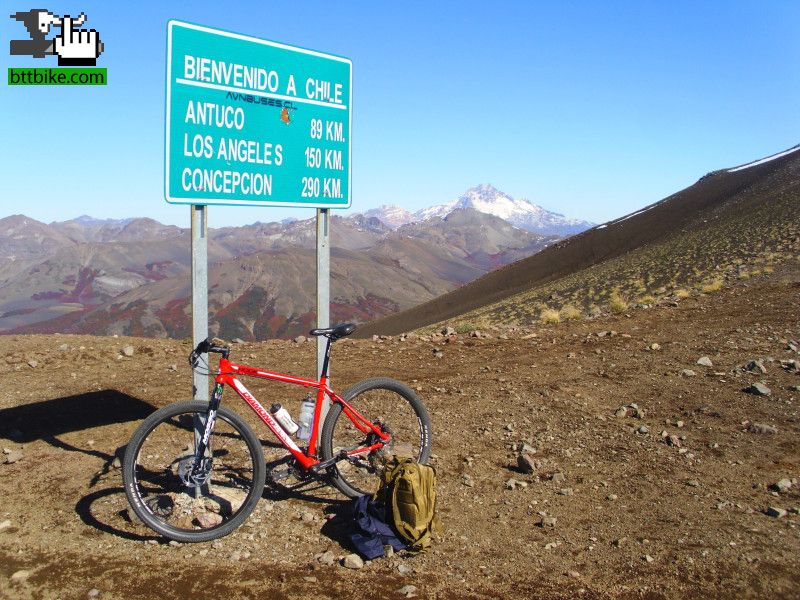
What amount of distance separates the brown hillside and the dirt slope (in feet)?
80.1

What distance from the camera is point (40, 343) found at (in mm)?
10719

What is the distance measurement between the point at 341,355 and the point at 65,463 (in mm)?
5327

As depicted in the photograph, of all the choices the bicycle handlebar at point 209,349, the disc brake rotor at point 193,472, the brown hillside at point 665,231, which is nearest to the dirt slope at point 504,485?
the disc brake rotor at point 193,472

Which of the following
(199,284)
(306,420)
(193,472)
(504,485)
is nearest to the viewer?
(193,472)

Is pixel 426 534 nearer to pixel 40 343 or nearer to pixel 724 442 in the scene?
pixel 724 442

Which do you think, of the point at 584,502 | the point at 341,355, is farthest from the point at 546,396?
the point at 341,355

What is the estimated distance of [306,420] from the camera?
5035mm

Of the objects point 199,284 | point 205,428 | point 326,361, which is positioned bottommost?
point 205,428

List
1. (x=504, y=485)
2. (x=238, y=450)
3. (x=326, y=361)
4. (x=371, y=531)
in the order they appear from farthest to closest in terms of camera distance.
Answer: (x=238, y=450), (x=504, y=485), (x=326, y=361), (x=371, y=531)

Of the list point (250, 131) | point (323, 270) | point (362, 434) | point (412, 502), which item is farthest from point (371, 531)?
point (250, 131)

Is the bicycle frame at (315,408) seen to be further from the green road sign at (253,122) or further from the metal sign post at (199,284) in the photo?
the green road sign at (253,122)

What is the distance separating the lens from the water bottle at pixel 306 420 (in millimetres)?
4992

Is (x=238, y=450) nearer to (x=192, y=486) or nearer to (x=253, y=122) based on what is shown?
(x=192, y=486)

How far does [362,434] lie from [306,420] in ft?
1.55
